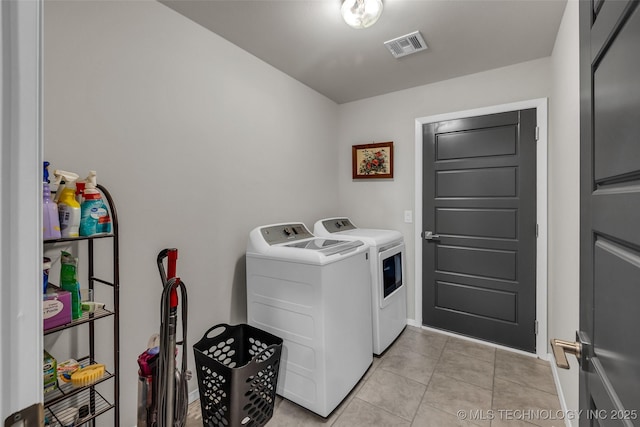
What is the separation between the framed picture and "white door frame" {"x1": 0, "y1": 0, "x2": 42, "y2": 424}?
289 cm

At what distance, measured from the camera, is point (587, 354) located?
71 cm

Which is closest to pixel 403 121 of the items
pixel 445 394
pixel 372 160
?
pixel 372 160

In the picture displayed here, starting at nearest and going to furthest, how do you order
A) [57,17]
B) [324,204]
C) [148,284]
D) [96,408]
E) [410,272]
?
1. [57,17]
2. [96,408]
3. [148,284]
4. [410,272]
5. [324,204]

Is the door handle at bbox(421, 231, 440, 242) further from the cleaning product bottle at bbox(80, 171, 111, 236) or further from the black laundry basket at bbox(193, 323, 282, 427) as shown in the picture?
the cleaning product bottle at bbox(80, 171, 111, 236)

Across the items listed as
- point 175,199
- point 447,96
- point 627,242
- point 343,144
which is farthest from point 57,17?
point 447,96

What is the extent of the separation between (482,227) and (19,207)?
9.49 feet

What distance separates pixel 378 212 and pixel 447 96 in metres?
1.29

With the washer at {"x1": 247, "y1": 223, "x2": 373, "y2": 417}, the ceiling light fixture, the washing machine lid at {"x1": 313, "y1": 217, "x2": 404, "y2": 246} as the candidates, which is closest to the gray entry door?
the washing machine lid at {"x1": 313, "y1": 217, "x2": 404, "y2": 246}

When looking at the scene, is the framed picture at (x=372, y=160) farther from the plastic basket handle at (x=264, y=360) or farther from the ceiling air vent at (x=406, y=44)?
the plastic basket handle at (x=264, y=360)

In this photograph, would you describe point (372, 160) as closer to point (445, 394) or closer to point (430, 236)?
point (430, 236)

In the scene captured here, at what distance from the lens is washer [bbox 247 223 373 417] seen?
174 centimetres

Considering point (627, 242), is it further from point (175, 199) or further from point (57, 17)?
point (57, 17)

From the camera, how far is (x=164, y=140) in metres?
1.73

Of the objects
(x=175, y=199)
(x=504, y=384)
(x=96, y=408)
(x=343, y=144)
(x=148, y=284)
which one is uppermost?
(x=343, y=144)
